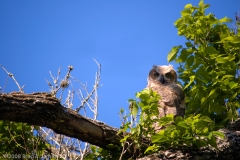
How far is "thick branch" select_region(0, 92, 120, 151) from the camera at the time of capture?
8.82 ft

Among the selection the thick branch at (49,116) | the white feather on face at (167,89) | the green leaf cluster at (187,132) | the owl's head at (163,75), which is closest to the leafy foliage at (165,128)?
the green leaf cluster at (187,132)

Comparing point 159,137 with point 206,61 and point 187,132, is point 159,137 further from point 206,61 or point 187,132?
point 206,61

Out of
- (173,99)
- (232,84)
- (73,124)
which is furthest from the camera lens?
(173,99)

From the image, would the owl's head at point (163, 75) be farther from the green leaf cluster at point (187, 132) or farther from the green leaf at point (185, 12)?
the green leaf cluster at point (187, 132)

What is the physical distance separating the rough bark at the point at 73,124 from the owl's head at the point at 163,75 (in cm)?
151

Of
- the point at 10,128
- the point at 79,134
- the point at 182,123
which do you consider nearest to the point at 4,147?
the point at 10,128

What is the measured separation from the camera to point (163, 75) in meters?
4.94

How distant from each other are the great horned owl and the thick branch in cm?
120

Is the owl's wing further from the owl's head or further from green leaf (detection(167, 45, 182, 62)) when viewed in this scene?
green leaf (detection(167, 45, 182, 62))

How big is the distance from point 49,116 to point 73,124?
29 cm

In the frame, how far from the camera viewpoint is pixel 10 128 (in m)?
3.66

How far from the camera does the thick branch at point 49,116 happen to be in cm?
269

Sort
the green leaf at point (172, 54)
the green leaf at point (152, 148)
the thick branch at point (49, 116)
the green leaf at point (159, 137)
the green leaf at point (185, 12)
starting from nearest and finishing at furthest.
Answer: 1. the thick branch at point (49, 116)
2. the green leaf at point (159, 137)
3. the green leaf at point (152, 148)
4. the green leaf at point (172, 54)
5. the green leaf at point (185, 12)

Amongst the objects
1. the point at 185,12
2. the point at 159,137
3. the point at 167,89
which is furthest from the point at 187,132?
the point at 167,89
